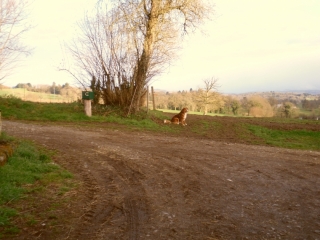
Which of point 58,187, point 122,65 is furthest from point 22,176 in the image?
point 122,65

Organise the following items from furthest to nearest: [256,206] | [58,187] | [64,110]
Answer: [64,110] < [58,187] < [256,206]

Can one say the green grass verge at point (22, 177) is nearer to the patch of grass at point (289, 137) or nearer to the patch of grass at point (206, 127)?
the patch of grass at point (206, 127)

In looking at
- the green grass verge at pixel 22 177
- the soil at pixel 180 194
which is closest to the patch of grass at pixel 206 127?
the soil at pixel 180 194

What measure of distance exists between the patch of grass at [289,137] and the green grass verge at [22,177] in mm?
9934

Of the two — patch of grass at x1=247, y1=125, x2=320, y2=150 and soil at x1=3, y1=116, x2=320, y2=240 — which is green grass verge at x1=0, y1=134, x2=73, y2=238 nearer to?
soil at x1=3, y1=116, x2=320, y2=240

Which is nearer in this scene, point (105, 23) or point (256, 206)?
point (256, 206)

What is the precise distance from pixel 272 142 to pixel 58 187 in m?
10.8

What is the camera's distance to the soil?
14.1ft

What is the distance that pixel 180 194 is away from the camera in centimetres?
575

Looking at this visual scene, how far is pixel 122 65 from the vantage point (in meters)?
18.1

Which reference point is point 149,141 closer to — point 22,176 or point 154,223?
point 22,176

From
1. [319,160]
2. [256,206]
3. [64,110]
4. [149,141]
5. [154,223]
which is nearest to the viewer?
[154,223]

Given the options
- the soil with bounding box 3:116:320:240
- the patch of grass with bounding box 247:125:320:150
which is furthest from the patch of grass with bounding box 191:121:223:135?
the soil with bounding box 3:116:320:240

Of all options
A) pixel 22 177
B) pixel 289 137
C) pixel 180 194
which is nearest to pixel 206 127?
pixel 289 137
